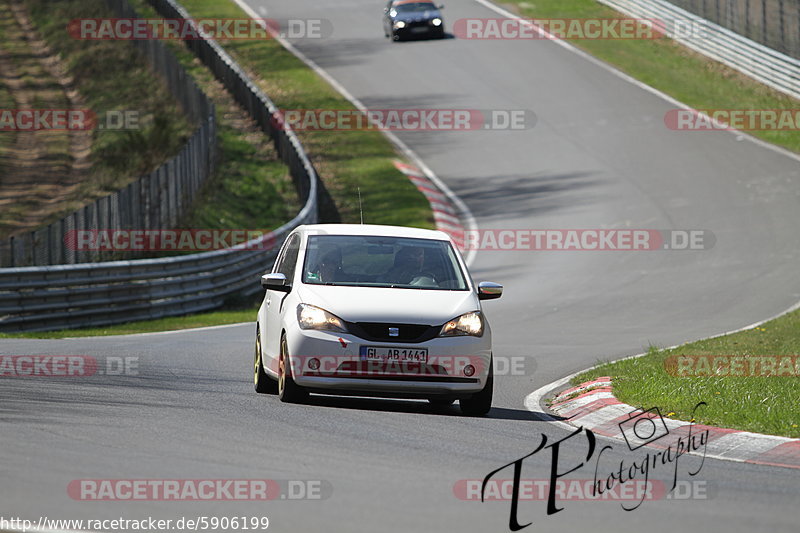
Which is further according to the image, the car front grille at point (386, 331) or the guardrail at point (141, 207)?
the guardrail at point (141, 207)

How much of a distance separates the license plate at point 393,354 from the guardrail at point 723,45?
31594 millimetres

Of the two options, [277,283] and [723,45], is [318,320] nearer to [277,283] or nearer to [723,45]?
[277,283]

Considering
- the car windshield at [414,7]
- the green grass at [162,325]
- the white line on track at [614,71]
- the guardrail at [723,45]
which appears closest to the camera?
the green grass at [162,325]

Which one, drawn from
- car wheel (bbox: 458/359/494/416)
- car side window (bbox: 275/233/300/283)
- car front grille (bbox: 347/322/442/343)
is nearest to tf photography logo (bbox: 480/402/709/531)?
car wheel (bbox: 458/359/494/416)

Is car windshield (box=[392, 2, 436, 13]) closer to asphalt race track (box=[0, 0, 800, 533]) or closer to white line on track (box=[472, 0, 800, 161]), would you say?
asphalt race track (box=[0, 0, 800, 533])

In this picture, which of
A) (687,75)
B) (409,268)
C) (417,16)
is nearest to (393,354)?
(409,268)

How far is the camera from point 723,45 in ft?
144

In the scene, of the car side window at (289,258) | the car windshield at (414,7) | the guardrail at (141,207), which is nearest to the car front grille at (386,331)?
the car side window at (289,258)

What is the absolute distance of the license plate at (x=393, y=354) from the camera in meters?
10.6

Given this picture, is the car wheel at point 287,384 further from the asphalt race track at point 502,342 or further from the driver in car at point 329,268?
the driver in car at point 329,268

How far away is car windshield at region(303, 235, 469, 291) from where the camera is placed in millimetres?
11484

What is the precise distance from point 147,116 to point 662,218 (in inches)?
828

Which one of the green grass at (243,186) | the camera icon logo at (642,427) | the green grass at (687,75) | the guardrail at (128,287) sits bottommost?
the green grass at (243,186)

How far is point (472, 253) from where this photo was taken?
28.3 meters
